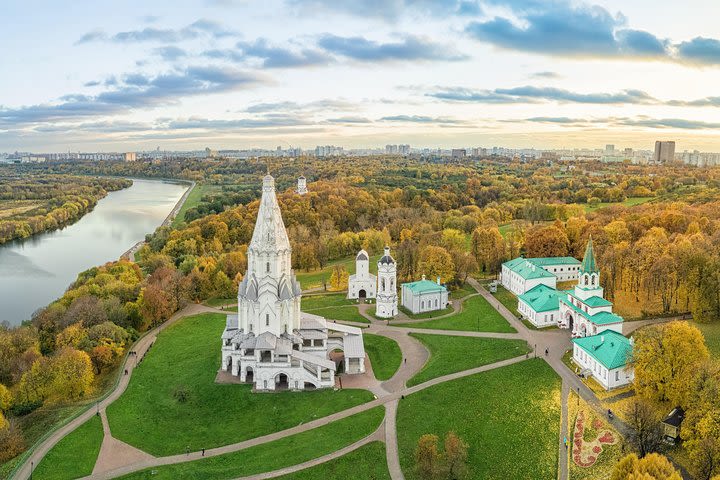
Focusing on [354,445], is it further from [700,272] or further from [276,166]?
[276,166]

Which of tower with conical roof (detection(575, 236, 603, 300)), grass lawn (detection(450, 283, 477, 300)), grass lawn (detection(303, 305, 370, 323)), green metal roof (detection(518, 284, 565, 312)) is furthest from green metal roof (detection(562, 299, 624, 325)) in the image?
grass lawn (detection(303, 305, 370, 323))

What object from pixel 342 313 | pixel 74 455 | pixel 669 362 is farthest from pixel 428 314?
pixel 74 455

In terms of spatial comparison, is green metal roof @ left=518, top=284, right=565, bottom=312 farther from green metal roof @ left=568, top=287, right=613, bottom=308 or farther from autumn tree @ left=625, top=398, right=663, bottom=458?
autumn tree @ left=625, top=398, right=663, bottom=458

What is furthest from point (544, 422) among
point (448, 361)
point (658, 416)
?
point (448, 361)

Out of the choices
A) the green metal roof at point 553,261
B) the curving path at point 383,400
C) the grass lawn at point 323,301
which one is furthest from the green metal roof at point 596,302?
the grass lawn at point 323,301

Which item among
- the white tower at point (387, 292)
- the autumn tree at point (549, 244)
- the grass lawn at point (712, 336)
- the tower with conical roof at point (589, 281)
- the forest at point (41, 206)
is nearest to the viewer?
the grass lawn at point (712, 336)

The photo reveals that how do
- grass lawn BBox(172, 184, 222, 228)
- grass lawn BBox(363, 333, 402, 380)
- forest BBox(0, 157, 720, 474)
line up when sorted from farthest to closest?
grass lawn BBox(172, 184, 222, 228) < forest BBox(0, 157, 720, 474) < grass lawn BBox(363, 333, 402, 380)

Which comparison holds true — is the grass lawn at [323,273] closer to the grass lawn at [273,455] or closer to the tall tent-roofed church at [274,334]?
the tall tent-roofed church at [274,334]
